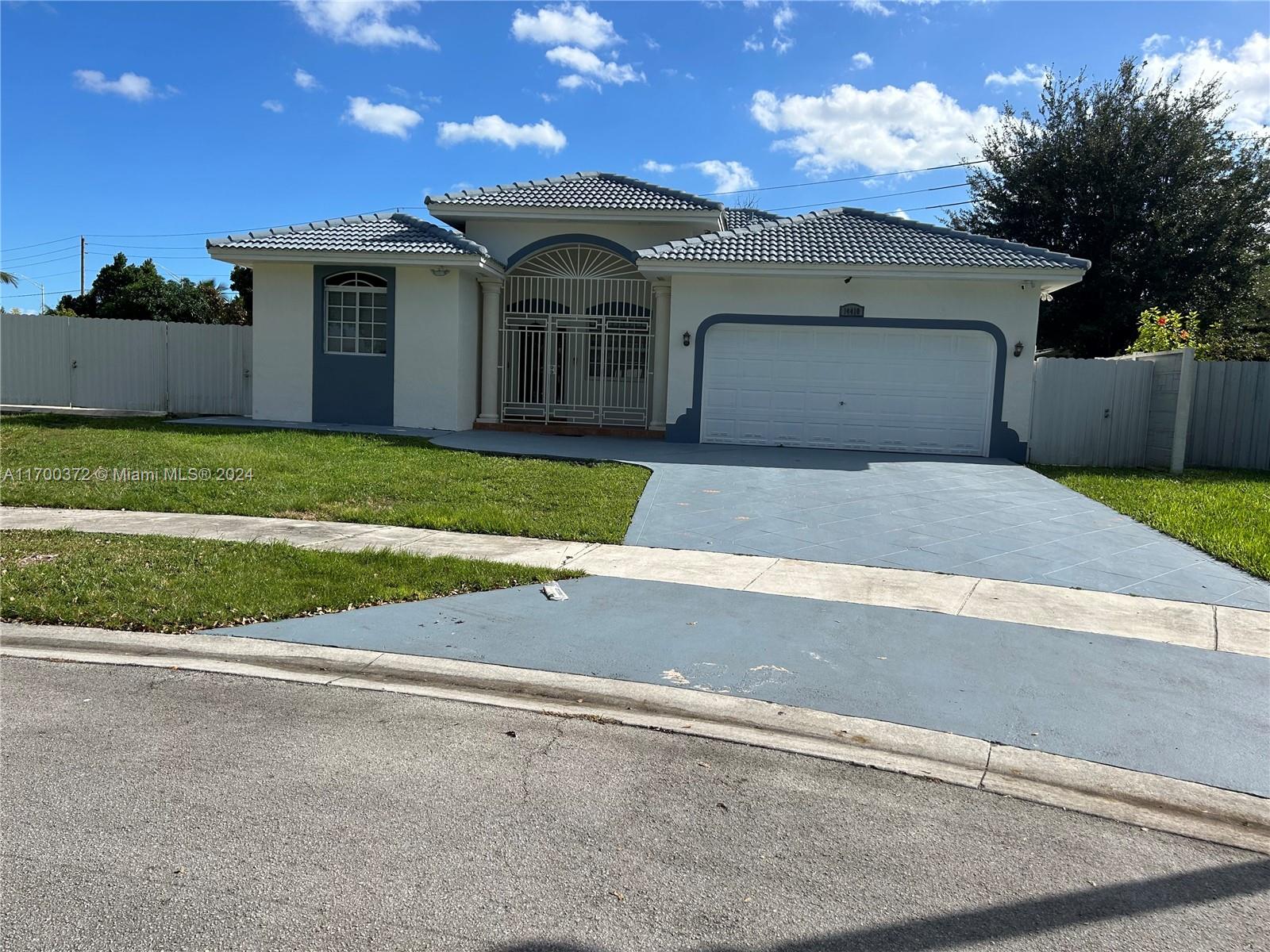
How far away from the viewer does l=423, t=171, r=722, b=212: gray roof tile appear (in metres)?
18.3

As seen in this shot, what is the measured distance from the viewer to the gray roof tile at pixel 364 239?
56.1 feet

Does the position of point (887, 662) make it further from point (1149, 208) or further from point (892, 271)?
point (1149, 208)

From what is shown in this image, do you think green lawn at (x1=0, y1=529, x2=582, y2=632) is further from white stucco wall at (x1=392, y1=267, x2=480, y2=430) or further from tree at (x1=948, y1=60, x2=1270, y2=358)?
tree at (x1=948, y1=60, x2=1270, y2=358)

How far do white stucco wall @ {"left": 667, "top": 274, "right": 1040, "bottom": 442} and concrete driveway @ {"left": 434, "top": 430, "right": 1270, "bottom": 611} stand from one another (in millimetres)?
2234

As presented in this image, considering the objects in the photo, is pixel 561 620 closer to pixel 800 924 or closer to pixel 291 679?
pixel 291 679

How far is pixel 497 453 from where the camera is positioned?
47.3ft

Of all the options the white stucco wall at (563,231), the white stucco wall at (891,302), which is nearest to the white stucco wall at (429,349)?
the white stucco wall at (563,231)

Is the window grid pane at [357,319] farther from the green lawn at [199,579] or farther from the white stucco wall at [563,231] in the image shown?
the green lawn at [199,579]

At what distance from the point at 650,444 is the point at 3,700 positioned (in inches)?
495

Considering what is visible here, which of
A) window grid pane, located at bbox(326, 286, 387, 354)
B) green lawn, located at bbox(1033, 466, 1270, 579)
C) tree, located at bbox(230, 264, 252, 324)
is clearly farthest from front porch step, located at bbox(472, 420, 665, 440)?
tree, located at bbox(230, 264, 252, 324)

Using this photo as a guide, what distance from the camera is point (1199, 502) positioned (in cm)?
1216

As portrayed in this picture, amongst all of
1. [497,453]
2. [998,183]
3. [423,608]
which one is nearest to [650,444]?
[497,453]

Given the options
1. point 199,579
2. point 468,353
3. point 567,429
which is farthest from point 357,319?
point 199,579

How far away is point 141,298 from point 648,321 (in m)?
26.5
